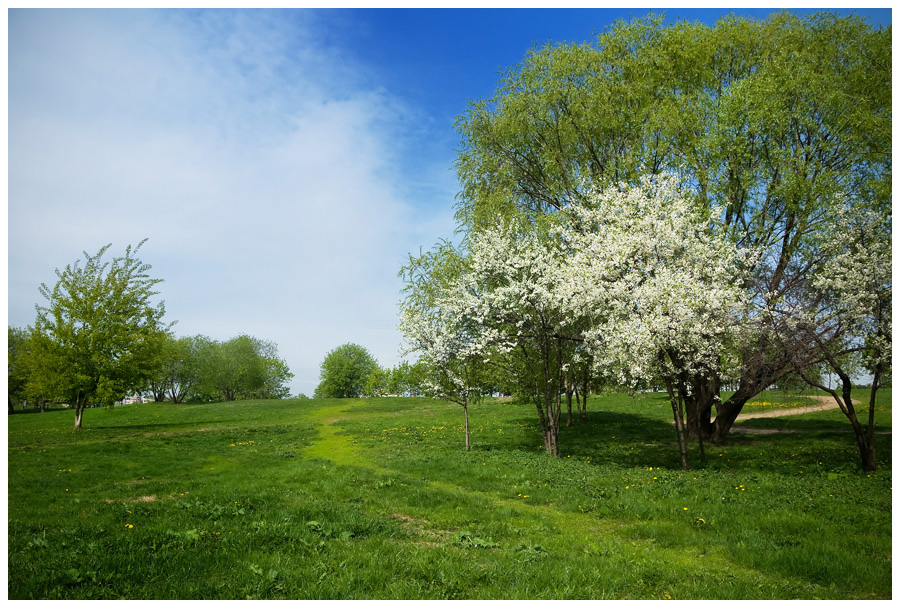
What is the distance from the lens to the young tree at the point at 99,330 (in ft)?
79.9

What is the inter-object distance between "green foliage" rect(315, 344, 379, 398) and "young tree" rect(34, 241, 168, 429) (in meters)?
55.4

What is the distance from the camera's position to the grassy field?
5977mm

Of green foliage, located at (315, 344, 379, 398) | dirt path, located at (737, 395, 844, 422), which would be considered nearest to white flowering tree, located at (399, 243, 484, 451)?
dirt path, located at (737, 395, 844, 422)

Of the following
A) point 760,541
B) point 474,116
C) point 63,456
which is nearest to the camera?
point 760,541

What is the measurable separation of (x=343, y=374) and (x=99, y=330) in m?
58.0

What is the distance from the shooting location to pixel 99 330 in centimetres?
2530

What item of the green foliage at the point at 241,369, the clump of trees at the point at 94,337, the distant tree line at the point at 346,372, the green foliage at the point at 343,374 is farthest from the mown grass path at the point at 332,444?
the green foliage at the point at 343,374

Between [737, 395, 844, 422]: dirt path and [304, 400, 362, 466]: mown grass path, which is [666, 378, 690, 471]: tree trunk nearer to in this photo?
[304, 400, 362, 466]: mown grass path

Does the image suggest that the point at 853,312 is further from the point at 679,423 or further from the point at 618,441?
the point at 618,441

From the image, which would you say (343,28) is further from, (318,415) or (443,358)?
(318,415)

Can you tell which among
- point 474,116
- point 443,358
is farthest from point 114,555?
point 474,116

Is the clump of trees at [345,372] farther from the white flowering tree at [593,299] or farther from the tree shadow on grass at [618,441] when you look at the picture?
the white flowering tree at [593,299]

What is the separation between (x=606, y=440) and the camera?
22.7 metres

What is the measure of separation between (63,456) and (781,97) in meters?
25.8
